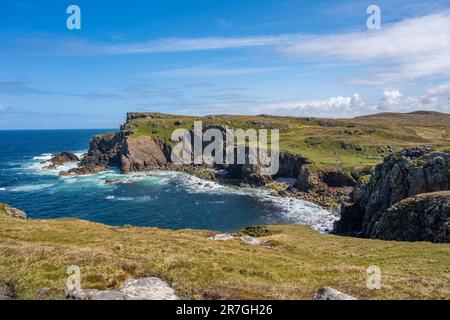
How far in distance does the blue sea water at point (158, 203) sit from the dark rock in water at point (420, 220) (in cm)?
3048

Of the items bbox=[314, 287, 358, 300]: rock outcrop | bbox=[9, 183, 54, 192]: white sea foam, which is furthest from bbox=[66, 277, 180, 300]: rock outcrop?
bbox=[9, 183, 54, 192]: white sea foam

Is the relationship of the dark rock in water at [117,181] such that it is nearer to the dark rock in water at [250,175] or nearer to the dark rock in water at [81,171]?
the dark rock in water at [81,171]

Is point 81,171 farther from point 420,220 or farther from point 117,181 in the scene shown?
point 420,220

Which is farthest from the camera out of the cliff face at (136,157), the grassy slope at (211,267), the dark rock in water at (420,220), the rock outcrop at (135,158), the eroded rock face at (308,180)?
the cliff face at (136,157)

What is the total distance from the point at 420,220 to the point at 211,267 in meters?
42.1

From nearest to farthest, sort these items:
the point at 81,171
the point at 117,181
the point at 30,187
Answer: the point at 30,187 < the point at 117,181 < the point at 81,171

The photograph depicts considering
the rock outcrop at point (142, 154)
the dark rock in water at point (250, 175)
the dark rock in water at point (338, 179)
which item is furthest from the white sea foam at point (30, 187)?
A: the dark rock in water at point (338, 179)

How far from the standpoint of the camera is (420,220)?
53.7 meters

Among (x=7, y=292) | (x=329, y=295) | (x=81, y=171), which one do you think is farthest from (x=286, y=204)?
(x=81, y=171)

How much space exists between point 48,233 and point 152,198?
84512mm

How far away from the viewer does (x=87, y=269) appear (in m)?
24.8

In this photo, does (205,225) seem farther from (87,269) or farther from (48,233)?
(87,269)

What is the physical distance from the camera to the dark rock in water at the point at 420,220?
49344mm

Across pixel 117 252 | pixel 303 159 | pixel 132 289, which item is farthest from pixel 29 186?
pixel 132 289
